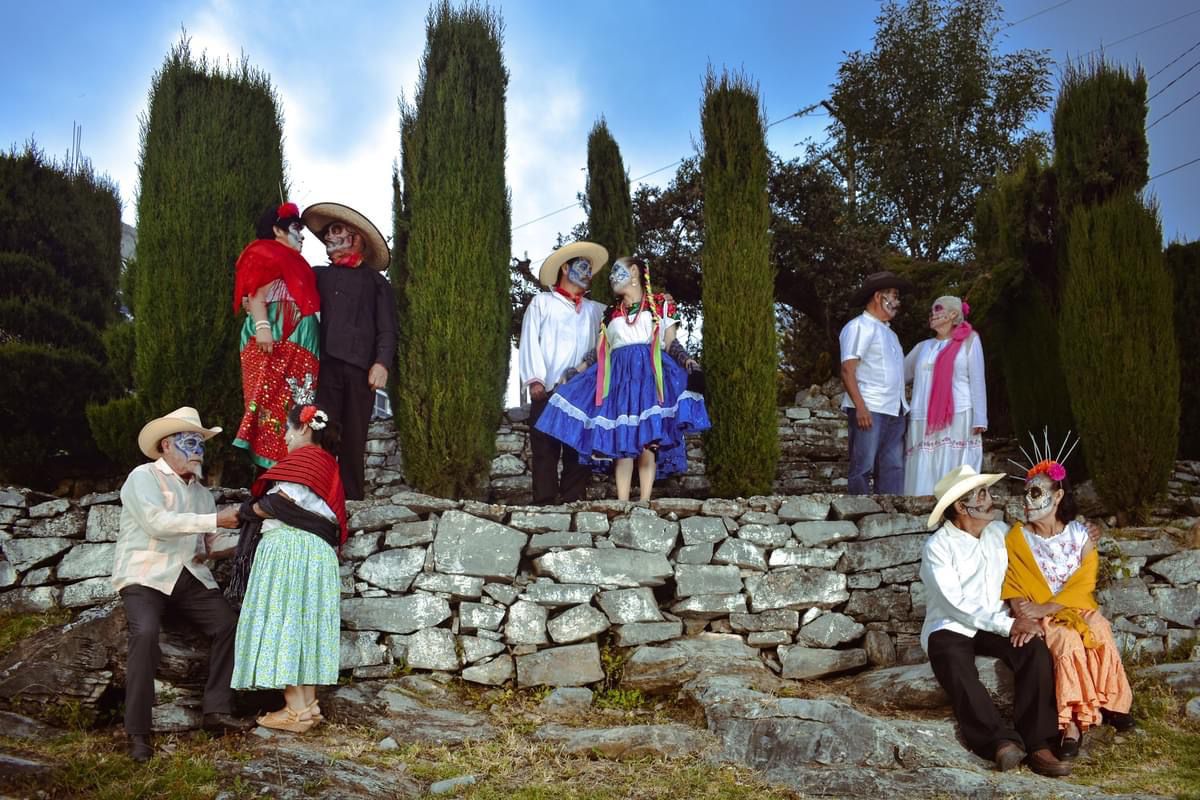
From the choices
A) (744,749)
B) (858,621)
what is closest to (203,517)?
(744,749)

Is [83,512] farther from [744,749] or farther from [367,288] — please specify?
[744,749]

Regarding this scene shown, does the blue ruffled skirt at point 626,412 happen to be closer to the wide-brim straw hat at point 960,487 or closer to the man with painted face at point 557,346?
the man with painted face at point 557,346

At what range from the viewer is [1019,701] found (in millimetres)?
4883

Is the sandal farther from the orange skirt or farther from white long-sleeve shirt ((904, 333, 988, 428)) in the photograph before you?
white long-sleeve shirt ((904, 333, 988, 428))

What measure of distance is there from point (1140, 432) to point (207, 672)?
233 inches

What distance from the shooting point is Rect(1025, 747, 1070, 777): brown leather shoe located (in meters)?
4.58

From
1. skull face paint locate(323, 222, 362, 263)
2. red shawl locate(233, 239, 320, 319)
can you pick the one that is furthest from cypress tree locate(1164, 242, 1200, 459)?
red shawl locate(233, 239, 320, 319)

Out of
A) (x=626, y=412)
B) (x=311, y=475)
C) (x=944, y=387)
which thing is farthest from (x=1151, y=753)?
(x=311, y=475)

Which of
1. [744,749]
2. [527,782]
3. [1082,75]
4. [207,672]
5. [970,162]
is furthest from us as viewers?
[970,162]

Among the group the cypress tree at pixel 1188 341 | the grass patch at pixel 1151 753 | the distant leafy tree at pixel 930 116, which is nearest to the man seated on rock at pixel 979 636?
the grass patch at pixel 1151 753

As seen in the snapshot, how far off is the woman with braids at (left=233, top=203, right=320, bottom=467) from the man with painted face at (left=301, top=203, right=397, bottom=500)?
97 mm

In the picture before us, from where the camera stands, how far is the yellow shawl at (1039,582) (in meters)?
5.26

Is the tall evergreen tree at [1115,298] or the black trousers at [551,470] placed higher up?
the tall evergreen tree at [1115,298]

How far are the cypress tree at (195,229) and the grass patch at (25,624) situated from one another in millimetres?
1301
